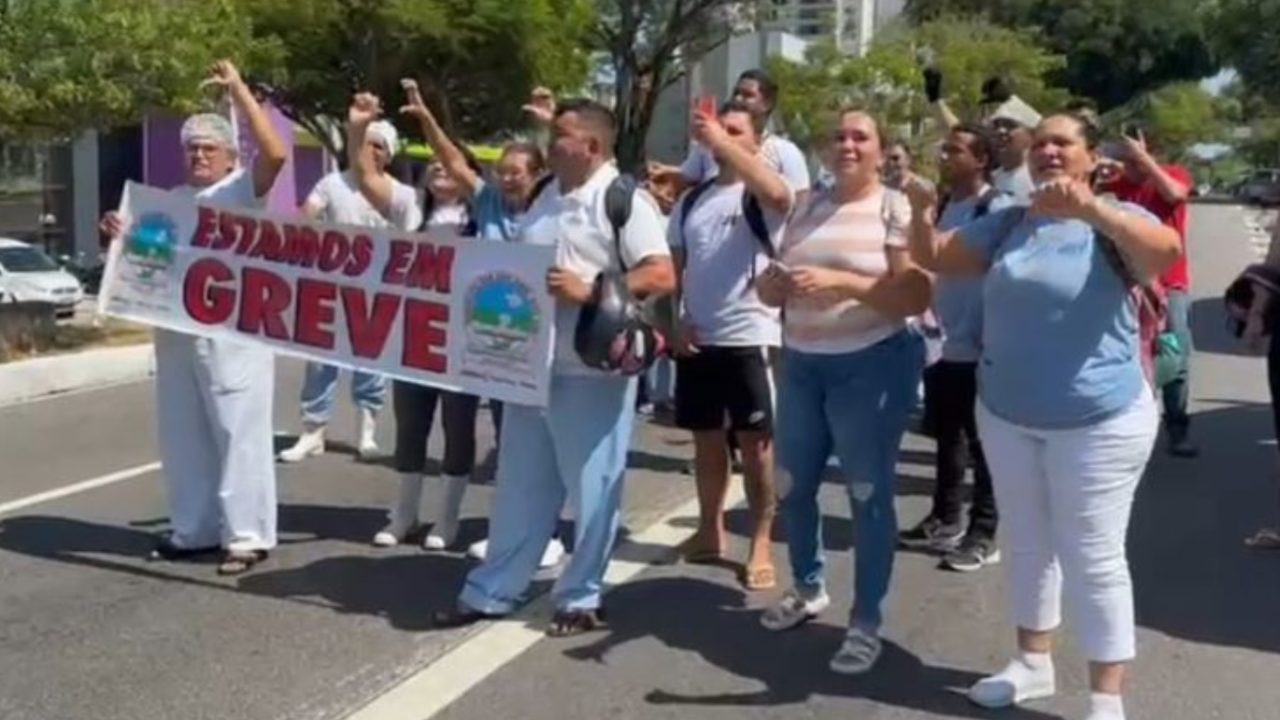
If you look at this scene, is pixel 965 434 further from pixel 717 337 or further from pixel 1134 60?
pixel 1134 60

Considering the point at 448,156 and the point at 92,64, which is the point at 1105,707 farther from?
the point at 92,64

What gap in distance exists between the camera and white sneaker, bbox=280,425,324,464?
1086cm

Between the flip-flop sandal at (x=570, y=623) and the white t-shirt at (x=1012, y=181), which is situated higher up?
the white t-shirt at (x=1012, y=181)

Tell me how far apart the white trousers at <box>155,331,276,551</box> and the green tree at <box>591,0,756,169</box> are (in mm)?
32182

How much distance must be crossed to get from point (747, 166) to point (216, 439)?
2.59m

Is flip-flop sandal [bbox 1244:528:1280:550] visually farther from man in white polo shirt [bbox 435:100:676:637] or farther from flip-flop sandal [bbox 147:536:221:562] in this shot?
flip-flop sandal [bbox 147:536:221:562]

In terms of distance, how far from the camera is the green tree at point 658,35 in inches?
1613

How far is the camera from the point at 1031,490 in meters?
5.79

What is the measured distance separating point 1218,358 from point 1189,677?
12.5m

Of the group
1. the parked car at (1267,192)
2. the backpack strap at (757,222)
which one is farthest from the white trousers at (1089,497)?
the parked car at (1267,192)

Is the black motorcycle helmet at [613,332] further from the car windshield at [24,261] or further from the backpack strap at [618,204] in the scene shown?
the car windshield at [24,261]

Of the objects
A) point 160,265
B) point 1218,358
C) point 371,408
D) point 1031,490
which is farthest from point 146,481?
point 1218,358

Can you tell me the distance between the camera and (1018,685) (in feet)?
19.9

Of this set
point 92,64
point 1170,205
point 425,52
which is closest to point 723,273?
point 1170,205
